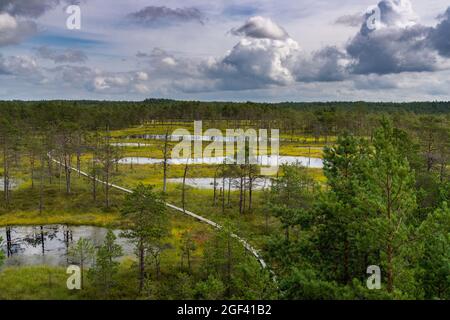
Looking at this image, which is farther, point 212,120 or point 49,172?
point 212,120

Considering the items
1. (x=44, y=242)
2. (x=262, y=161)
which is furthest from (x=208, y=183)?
(x=44, y=242)

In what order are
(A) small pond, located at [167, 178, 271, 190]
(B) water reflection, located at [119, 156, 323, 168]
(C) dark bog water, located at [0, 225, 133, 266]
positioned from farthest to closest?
(B) water reflection, located at [119, 156, 323, 168] < (A) small pond, located at [167, 178, 271, 190] < (C) dark bog water, located at [0, 225, 133, 266]

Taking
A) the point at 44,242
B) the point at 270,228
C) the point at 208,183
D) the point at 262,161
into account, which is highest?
the point at 262,161

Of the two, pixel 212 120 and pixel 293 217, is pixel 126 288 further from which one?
pixel 212 120

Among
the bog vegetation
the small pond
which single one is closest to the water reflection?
the bog vegetation

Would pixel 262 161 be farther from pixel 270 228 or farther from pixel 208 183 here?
pixel 270 228

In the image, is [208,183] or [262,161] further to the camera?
[262,161]

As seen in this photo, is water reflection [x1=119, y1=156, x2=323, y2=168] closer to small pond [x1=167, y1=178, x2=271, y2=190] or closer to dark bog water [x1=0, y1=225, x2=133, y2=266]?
small pond [x1=167, y1=178, x2=271, y2=190]

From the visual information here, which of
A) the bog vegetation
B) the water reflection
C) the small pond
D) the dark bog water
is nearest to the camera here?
the bog vegetation
